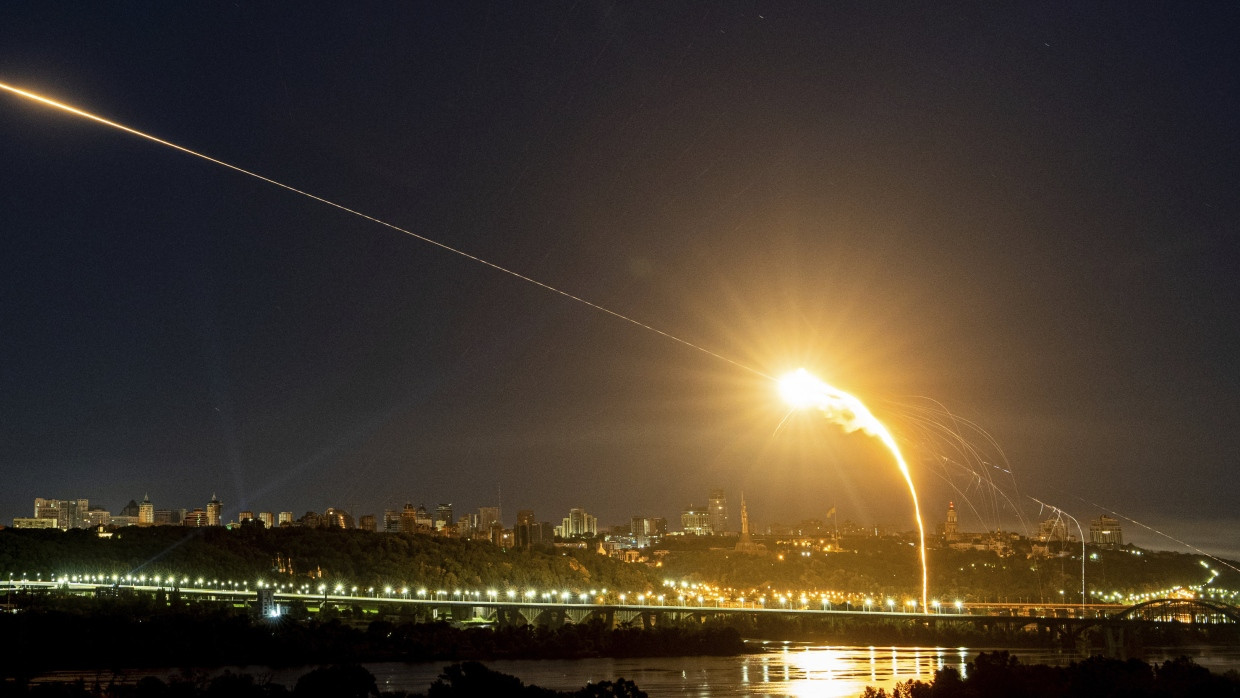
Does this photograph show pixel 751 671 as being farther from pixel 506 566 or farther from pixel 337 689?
pixel 506 566

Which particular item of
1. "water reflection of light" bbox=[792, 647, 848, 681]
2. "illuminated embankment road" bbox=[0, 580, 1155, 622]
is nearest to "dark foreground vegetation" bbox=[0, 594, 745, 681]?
"illuminated embankment road" bbox=[0, 580, 1155, 622]

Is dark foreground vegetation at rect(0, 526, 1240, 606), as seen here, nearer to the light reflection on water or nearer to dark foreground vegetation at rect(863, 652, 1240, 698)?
the light reflection on water

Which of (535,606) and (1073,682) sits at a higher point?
(535,606)

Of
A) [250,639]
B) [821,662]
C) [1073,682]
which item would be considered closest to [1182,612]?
[821,662]

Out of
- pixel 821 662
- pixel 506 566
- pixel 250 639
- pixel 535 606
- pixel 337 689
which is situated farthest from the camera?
pixel 506 566

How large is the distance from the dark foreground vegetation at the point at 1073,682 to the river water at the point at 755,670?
7.18 meters

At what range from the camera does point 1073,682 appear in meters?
50.8

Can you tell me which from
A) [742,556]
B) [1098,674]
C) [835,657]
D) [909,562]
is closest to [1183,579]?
[909,562]

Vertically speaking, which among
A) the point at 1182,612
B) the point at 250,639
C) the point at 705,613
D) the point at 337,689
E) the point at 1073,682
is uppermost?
the point at 337,689

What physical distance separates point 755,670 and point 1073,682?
28.9 meters

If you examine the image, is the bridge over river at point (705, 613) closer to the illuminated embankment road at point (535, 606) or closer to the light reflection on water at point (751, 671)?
the illuminated embankment road at point (535, 606)

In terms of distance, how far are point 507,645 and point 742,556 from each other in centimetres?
10938

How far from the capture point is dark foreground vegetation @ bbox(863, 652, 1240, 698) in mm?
47406

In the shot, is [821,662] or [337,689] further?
[821,662]
